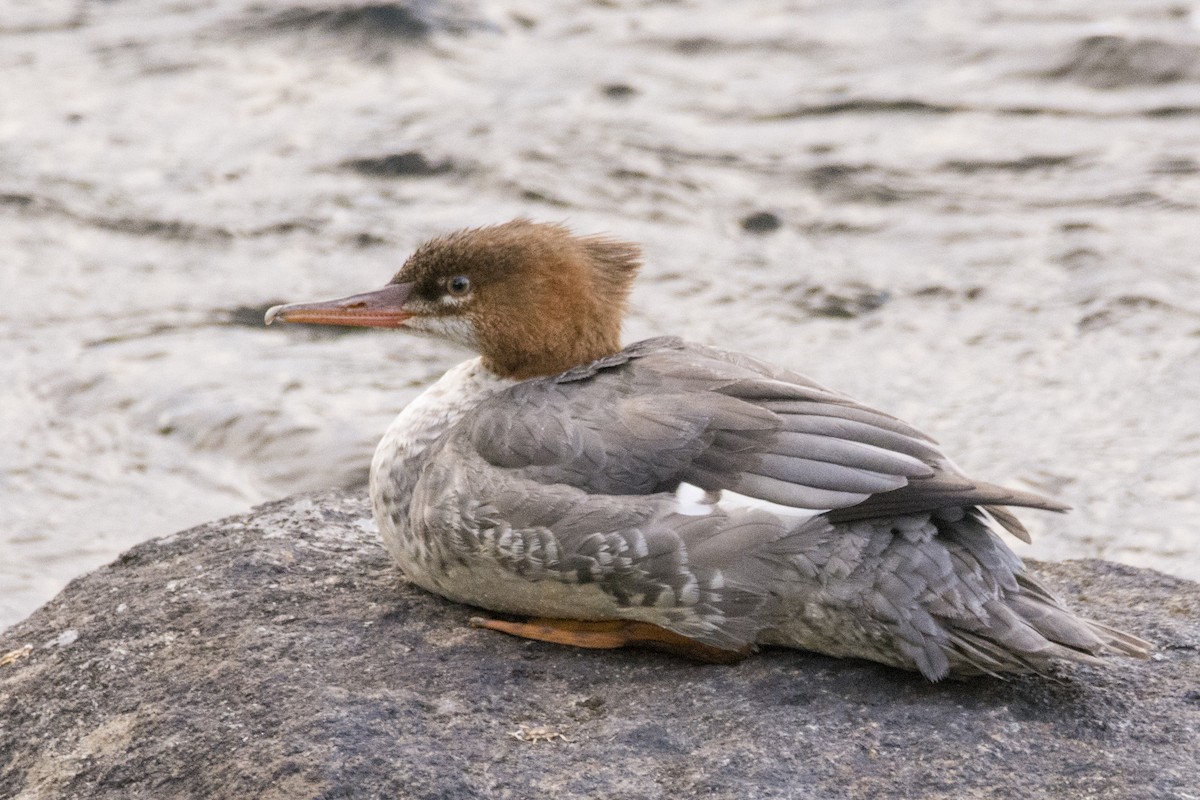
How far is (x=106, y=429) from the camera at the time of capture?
704 centimetres

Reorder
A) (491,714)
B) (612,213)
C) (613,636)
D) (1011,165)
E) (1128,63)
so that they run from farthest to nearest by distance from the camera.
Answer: (1128,63) → (1011,165) → (612,213) → (613,636) → (491,714)

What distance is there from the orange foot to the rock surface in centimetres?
4

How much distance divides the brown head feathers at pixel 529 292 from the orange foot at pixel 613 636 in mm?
754

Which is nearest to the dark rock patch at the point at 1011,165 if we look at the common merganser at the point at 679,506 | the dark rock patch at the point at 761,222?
the dark rock patch at the point at 761,222

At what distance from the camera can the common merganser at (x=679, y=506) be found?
3494 millimetres

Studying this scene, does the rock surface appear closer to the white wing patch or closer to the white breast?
the white breast

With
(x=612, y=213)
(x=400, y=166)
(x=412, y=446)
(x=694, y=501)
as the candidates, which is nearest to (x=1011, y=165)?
(x=612, y=213)

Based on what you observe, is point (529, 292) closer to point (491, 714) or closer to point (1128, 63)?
point (491, 714)

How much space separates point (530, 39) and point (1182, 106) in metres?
4.46

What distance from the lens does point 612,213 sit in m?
8.77

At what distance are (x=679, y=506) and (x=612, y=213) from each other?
5280 millimetres

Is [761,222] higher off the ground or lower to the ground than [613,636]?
lower

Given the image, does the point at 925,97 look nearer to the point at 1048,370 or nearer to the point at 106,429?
the point at 1048,370

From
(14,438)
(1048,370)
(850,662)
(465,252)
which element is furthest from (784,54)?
(850,662)
